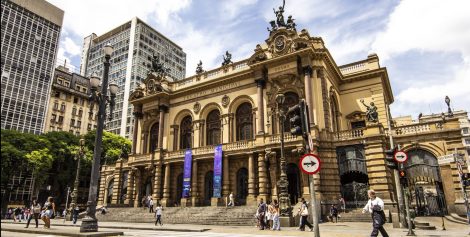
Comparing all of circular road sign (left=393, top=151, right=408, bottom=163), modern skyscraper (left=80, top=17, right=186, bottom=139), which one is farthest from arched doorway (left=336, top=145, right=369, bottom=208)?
modern skyscraper (left=80, top=17, right=186, bottom=139)

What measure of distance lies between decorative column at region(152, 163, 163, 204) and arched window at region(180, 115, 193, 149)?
3222 millimetres

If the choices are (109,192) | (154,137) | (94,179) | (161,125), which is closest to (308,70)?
(161,125)

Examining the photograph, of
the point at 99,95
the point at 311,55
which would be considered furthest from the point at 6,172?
the point at 311,55

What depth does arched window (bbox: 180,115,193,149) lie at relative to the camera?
3486 cm

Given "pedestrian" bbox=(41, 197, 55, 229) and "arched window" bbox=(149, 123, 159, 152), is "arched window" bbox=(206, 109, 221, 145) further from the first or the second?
"pedestrian" bbox=(41, 197, 55, 229)

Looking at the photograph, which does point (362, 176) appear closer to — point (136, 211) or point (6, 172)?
point (136, 211)

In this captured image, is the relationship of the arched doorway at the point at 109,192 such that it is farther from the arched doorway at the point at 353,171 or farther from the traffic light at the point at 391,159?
the traffic light at the point at 391,159

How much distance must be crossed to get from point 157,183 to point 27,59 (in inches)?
1556

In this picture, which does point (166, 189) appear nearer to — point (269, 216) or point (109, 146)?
point (269, 216)

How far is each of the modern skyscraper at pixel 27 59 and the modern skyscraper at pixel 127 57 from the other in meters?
15.8

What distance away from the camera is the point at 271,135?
88.2ft

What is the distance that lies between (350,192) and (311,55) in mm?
11587

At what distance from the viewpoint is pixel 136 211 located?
30375 millimetres

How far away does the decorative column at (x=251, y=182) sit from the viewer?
86.7ft
